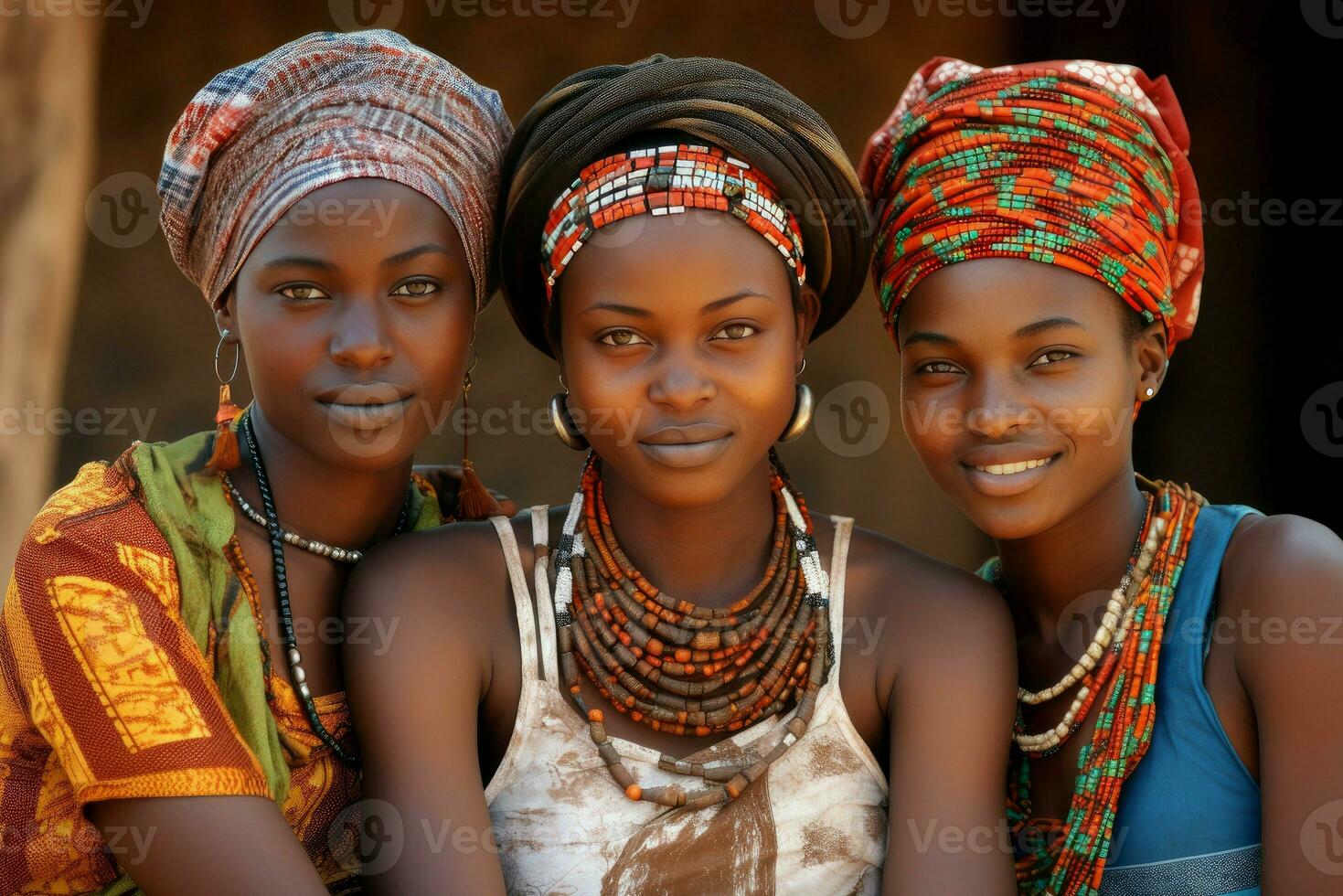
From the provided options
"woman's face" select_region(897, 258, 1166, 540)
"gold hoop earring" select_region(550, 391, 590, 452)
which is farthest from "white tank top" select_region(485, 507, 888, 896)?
"woman's face" select_region(897, 258, 1166, 540)

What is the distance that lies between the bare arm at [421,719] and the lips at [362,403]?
0.71 feet

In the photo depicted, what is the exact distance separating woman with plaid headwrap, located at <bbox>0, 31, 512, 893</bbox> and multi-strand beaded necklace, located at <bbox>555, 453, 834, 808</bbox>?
41 cm

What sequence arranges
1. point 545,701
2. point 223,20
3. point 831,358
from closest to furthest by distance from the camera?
point 545,701 → point 223,20 → point 831,358

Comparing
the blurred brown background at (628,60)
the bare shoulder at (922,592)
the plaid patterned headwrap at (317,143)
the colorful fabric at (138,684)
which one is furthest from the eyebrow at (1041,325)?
the blurred brown background at (628,60)

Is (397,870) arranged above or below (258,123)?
below

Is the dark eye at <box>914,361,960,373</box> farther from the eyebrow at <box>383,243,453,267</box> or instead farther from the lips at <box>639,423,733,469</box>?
the eyebrow at <box>383,243,453,267</box>

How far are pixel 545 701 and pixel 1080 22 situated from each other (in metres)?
3.43

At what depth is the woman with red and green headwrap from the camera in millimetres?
2357

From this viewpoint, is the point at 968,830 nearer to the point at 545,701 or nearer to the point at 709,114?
the point at 545,701

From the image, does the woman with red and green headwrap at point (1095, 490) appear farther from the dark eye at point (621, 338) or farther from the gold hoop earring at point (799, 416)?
the dark eye at point (621, 338)

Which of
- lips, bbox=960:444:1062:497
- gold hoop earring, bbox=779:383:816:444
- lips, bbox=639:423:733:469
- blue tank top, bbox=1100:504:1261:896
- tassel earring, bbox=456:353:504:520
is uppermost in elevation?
gold hoop earring, bbox=779:383:816:444

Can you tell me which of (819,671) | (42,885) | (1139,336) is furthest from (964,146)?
(42,885)

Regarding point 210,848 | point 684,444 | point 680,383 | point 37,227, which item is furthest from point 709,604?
point 37,227

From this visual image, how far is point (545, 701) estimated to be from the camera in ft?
7.70
